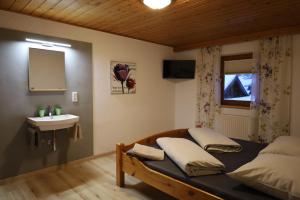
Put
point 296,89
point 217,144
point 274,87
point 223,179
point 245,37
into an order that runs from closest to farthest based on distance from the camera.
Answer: point 223,179 → point 217,144 → point 296,89 → point 274,87 → point 245,37

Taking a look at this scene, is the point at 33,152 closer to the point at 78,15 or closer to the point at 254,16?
the point at 78,15

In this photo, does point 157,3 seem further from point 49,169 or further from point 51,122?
point 49,169

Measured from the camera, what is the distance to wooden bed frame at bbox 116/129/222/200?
1726 mm

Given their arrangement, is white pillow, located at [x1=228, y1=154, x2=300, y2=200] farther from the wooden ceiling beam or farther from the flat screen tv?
the flat screen tv

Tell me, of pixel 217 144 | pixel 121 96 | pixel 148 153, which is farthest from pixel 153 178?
pixel 121 96

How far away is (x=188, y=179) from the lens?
1812 millimetres

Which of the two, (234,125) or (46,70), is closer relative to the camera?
(46,70)

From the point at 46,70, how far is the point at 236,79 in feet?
11.3

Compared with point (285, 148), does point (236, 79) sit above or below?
above

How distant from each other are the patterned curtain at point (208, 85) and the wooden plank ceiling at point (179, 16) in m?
0.48

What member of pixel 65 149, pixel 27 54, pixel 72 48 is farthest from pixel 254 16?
pixel 65 149

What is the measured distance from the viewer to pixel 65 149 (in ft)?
10.5

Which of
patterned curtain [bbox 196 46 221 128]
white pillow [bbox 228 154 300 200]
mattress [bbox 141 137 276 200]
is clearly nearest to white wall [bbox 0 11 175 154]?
patterned curtain [bbox 196 46 221 128]

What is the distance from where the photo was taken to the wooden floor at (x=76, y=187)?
2340 millimetres
